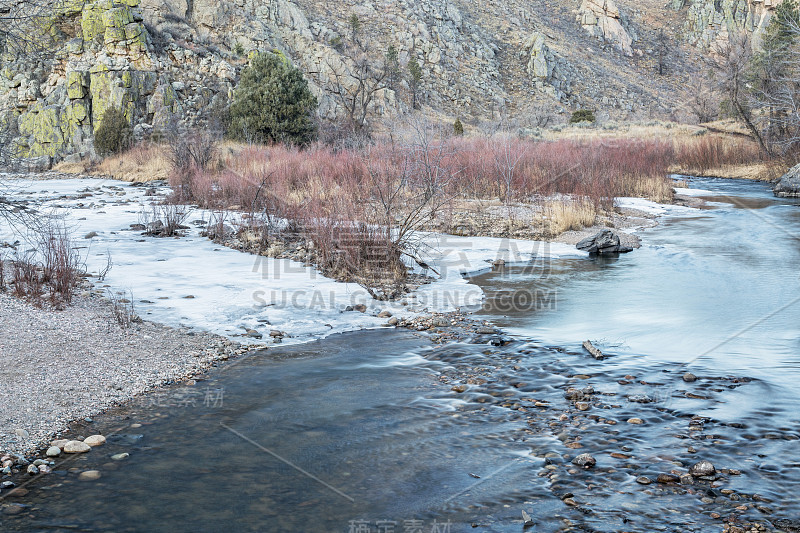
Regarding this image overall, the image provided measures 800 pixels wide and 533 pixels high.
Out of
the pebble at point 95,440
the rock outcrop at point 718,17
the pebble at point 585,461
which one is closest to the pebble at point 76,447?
the pebble at point 95,440

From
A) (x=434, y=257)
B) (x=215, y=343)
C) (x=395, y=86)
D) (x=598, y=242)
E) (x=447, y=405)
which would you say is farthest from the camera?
(x=395, y=86)

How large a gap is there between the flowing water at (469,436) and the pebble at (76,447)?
0.11 metres

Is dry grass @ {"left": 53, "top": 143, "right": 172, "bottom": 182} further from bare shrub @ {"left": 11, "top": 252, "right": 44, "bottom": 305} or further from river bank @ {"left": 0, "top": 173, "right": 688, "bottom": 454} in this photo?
bare shrub @ {"left": 11, "top": 252, "right": 44, "bottom": 305}

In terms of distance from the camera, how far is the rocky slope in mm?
28266

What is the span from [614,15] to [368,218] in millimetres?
77235

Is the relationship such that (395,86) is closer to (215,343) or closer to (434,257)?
(434,257)

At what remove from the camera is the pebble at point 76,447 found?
13.4 feet

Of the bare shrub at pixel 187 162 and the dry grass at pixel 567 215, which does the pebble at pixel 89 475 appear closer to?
the dry grass at pixel 567 215

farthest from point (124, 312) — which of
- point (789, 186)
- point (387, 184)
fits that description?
point (789, 186)

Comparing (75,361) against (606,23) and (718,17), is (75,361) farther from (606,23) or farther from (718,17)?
(718,17)

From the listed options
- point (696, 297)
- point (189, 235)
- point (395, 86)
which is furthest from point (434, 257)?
point (395, 86)

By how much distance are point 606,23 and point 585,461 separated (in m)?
80.8

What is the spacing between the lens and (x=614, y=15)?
75875 millimetres

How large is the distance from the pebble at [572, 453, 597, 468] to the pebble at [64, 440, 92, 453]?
10.2 ft
